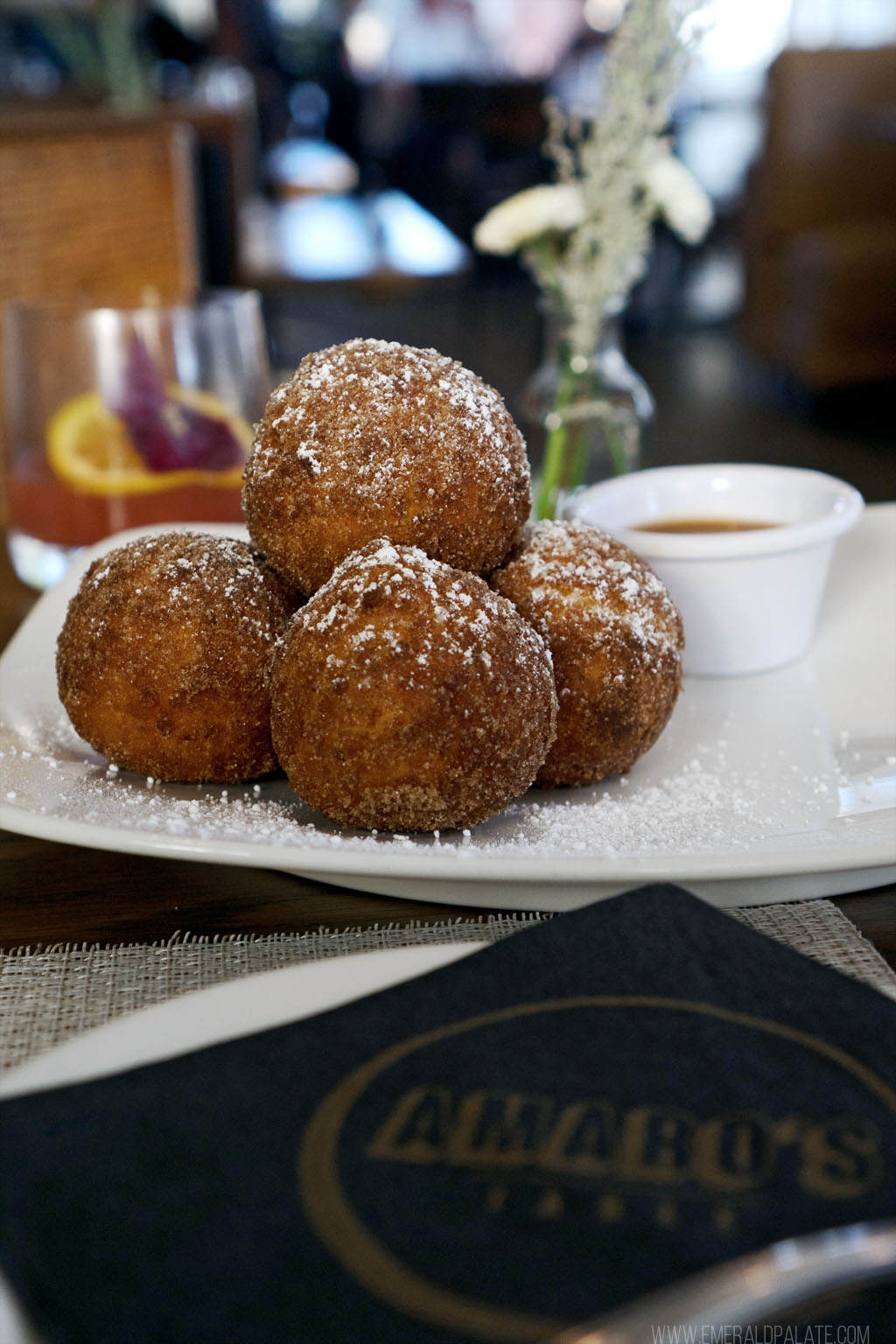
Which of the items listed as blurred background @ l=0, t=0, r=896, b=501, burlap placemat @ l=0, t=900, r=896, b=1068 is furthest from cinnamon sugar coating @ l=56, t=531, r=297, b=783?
blurred background @ l=0, t=0, r=896, b=501

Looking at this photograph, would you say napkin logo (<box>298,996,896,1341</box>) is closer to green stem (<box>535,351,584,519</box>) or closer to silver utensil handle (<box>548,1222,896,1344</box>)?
silver utensil handle (<box>548,1222,896,1344</box>)

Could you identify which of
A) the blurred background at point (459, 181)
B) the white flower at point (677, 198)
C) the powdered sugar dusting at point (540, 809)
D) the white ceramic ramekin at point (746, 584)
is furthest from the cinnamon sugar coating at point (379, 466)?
the blurred background at point (459, 181)

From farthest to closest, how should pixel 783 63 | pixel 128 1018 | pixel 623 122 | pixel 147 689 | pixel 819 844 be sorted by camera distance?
pixel 783 63
pixel 623 122
pixel 147 689
pixel 819 844
pixel 128 1018

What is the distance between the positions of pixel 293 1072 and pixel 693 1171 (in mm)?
145

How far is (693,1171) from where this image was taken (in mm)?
417

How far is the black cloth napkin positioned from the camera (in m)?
0.37

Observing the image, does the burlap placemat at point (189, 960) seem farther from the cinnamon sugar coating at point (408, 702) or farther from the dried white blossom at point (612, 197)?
the dried white blossom at point (612, 197)

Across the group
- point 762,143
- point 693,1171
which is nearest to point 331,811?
point 693,1171

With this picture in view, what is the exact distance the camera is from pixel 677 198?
1.62 m

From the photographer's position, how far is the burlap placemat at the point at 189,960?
0.67m

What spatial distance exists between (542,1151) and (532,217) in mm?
1413

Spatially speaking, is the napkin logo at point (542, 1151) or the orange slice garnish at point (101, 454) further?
the orange slice garnish at point (101, 454)

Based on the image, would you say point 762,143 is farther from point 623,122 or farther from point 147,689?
point 147,689

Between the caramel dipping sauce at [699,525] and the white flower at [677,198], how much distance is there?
1.47 feet
